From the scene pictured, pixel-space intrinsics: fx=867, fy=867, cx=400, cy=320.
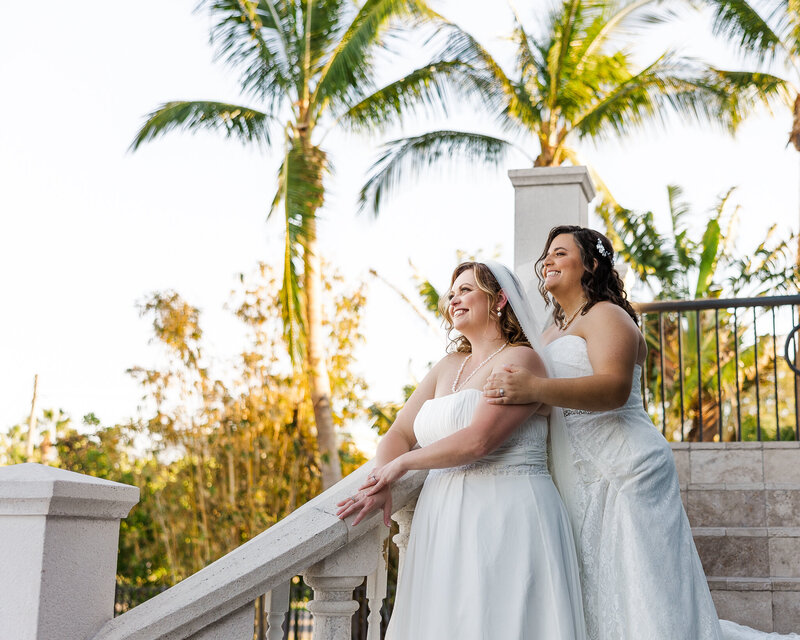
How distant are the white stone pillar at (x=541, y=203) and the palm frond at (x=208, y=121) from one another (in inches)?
314

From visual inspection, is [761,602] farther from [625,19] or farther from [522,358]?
[625,19]

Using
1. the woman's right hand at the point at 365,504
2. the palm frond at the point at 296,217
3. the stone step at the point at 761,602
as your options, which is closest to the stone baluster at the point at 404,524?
the woman's right hand at the point at 365,504

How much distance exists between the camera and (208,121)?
1219 centimetres

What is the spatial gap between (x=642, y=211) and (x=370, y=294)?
542 centimetres

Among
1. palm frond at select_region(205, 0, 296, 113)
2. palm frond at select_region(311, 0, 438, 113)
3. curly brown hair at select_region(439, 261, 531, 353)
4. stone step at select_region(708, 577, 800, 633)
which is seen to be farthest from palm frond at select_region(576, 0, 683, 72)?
curly brown hair at select_region(439, 261, 531, 353)

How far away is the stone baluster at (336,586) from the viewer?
2.70 meters

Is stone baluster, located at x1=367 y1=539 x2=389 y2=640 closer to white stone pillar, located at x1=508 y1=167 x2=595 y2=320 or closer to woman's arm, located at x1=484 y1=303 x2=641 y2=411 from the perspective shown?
woman's arm, located at x1=484 y1=303 x2=641 y2=411

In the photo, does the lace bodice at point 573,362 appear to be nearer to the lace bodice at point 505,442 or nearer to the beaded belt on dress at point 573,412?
the beaded belt on dress at point 573,412

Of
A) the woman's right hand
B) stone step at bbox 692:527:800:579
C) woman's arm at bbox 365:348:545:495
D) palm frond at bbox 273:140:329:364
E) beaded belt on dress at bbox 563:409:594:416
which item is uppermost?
palm frond at bbox 273:140:329:364

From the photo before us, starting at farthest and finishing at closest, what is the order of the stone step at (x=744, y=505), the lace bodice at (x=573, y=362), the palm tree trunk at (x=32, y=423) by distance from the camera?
the palm tree trunk at (x=32, y=423) → the stone step at (x=744, y=505) → the lace bodice at (x=573, y=362)

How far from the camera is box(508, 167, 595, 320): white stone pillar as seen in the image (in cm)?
475

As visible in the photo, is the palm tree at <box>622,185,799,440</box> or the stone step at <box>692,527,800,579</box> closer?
the stone step at <box>692,527,800,579</box>

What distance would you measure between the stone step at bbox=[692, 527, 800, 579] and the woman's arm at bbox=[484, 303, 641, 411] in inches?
107

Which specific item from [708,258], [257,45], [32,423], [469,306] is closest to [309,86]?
[257,45]
